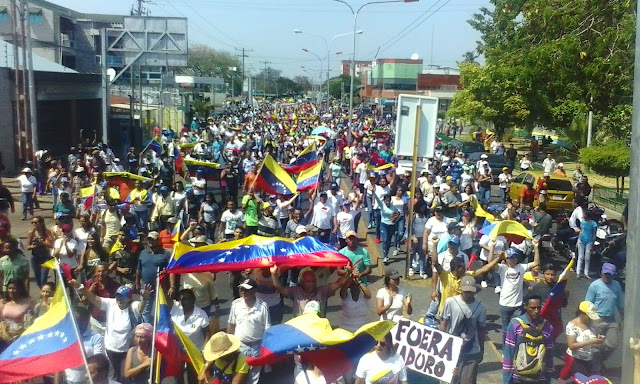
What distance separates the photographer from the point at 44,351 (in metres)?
5.94

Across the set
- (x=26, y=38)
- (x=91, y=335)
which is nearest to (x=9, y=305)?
(x=91, y=335)

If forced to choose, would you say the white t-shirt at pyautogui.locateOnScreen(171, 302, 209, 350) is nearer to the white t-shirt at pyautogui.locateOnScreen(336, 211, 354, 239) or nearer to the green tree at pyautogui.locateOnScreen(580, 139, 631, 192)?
the white t-shirt at pyautogui.locateOnScreen(336, 211, 354, 239)

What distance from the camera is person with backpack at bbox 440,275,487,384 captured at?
704 cm

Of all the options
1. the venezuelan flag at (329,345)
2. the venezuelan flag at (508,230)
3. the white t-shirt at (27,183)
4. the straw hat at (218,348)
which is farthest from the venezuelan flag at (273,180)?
the venezuelan flag at (329,345)

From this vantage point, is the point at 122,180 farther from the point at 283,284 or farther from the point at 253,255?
the point at 253,255

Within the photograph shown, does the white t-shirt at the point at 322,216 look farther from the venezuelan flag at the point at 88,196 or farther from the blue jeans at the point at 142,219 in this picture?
the venezuelan flag at the point at 88,196

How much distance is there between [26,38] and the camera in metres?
22.7

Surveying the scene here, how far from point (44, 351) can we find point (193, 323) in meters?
1.55

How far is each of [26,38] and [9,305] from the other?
17.3 m

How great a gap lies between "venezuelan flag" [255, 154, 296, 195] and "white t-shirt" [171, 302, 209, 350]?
689 cm

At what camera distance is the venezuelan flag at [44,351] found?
5832mm

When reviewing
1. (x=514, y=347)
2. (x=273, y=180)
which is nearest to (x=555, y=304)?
(x=514, y=347)

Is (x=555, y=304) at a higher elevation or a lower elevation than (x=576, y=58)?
lower

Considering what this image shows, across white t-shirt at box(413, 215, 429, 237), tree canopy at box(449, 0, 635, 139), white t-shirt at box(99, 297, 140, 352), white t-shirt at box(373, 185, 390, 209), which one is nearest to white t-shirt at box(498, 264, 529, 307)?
white t-shirt at box(413, 215, 429, 237)
